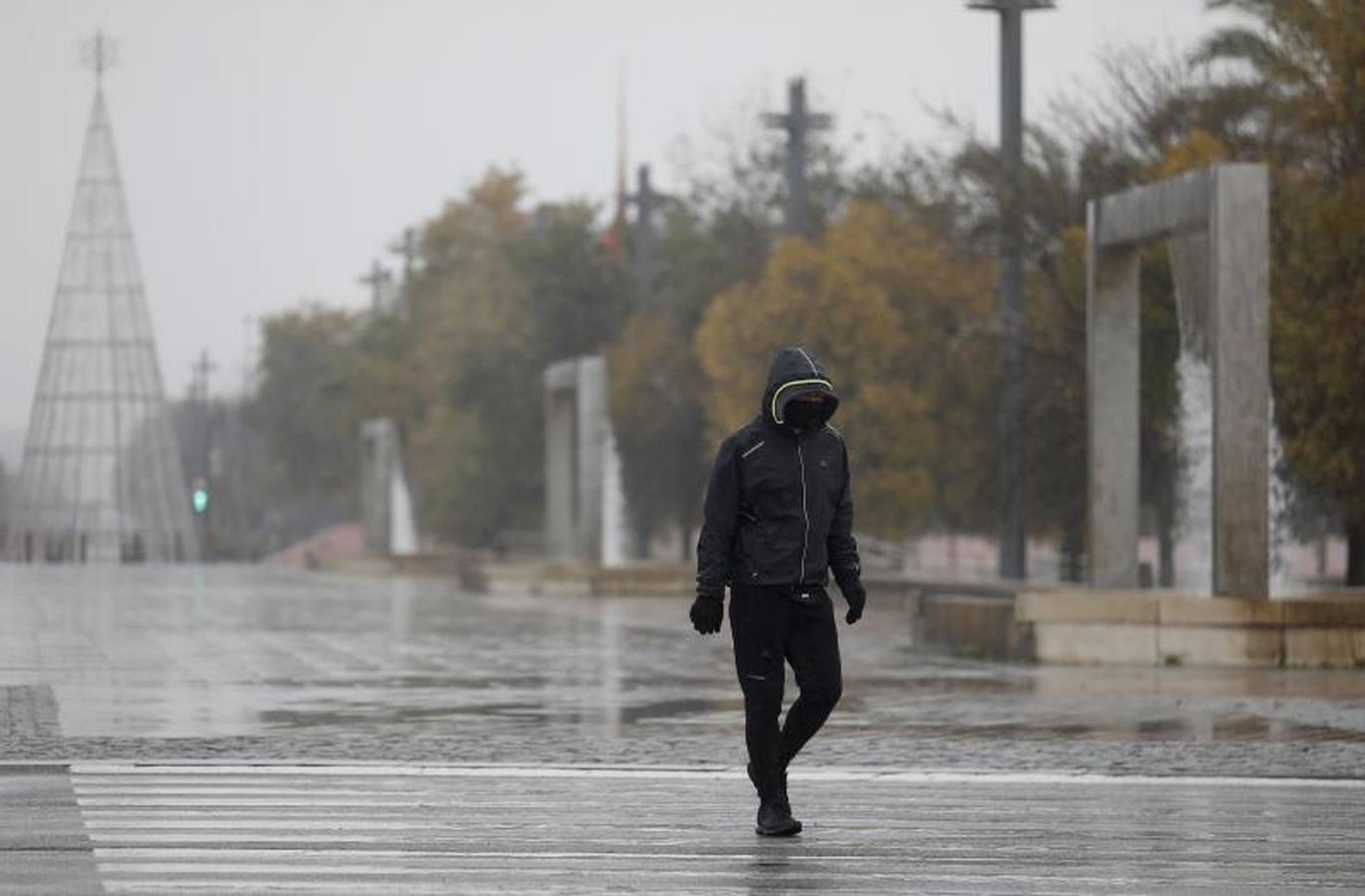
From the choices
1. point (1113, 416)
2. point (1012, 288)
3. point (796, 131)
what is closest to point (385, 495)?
point (796, 131)

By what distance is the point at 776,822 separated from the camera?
1151 cm

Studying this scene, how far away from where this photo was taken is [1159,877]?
1042 cm

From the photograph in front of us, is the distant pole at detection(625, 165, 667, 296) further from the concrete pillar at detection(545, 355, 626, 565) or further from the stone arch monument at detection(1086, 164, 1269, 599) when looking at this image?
the stone arch monument at detection(1086, 164, 1269, 599)

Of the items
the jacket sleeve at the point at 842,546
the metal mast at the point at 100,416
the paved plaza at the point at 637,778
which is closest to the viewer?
the paved plaza at the point at 637,778

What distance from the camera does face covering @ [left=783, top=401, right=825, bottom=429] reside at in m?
11.5

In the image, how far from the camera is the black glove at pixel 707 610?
11516 millimetres

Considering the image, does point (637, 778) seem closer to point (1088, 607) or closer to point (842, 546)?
point (842, 546)

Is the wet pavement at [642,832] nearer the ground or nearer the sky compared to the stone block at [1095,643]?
nearer the ground

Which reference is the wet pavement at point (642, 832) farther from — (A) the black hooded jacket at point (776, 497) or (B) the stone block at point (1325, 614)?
(B) the stone block at point (1325, 614)

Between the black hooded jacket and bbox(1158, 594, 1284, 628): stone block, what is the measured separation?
13.8 metres

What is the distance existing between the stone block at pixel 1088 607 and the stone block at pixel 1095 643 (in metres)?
0.05

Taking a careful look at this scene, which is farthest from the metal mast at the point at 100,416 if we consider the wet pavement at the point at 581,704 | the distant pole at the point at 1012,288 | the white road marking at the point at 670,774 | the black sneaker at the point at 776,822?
the black sneaker at the point at 776,822

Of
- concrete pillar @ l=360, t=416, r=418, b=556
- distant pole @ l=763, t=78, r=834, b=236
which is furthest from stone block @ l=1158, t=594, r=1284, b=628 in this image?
concrete pillar @ l=360, t=416, r=418, b=556

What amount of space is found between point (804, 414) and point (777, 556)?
0.53 m
